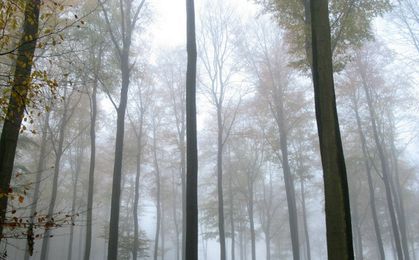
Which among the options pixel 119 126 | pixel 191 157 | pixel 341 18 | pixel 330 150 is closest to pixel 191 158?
pixel 191 157

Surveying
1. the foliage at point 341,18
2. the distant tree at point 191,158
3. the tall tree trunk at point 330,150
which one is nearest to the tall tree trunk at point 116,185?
the distant tree at point 191,158

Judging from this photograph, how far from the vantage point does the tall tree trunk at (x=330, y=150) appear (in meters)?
4.93

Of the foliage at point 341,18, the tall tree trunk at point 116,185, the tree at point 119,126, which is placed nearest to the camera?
the foliage at point 341,18

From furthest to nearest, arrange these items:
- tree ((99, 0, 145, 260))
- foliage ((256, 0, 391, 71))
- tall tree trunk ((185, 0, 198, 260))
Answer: tree ((99, 0, 145, 260)) < foliage ((256, 0, 391, 71)) < tall tree trunk ((185, 0, 198, 260))

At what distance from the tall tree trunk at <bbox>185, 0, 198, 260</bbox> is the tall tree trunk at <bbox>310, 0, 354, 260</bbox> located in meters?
3.96

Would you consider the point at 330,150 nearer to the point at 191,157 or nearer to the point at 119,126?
the point at 191,157

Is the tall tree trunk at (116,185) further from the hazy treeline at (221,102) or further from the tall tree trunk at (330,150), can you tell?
the tall tree trunk at (330,150)

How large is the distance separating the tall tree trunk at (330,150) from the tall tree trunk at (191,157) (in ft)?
13.0

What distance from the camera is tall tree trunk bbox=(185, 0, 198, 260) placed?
8367mm

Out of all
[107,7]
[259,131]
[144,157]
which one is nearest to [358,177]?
[259,131]

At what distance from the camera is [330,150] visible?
5.27 m

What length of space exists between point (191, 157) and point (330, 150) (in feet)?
14.3

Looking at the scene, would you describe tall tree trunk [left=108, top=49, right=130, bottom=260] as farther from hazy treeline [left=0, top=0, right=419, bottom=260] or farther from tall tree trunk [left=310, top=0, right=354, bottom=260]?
tall tree trunk [left=310, top=0, right=354, bottom=260]

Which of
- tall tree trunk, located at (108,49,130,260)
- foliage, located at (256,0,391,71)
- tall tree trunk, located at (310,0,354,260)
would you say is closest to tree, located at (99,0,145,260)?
tall tree trunk, located at (108,49,130,260)
